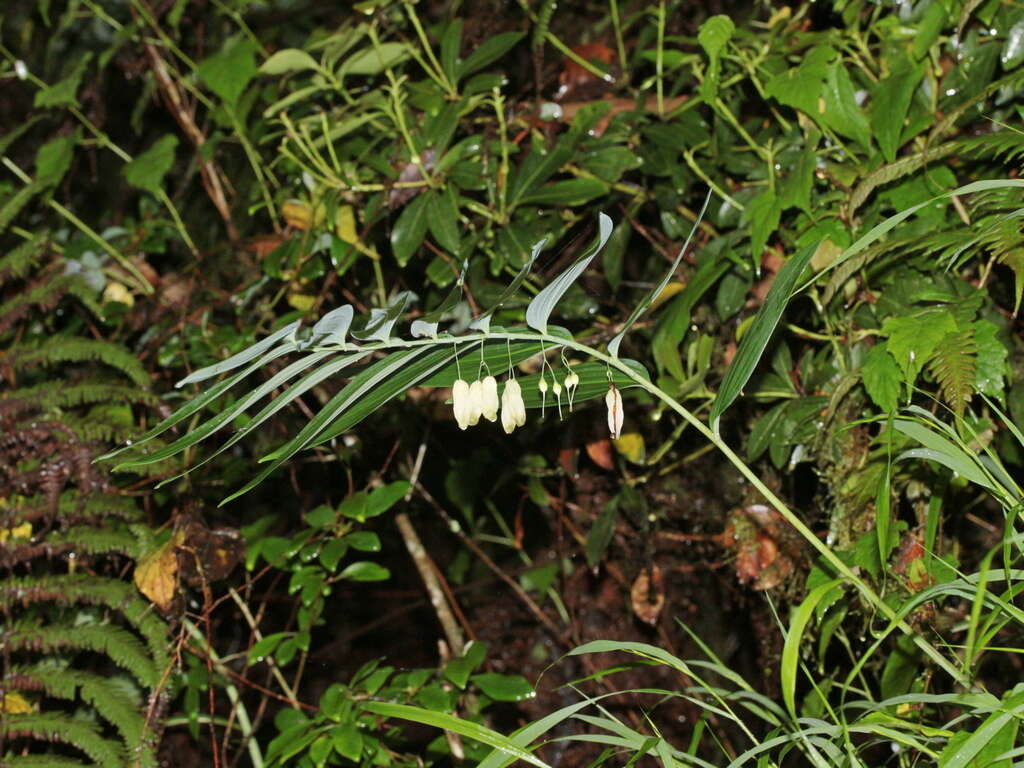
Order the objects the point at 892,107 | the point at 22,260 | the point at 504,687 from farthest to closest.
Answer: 1. the point at 22,260
2. the point at 504,687
3. the point at 892,107

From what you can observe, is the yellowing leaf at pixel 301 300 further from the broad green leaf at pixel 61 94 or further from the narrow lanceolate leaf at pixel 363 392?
the narrow lanceolate leaf at pixel 363 392

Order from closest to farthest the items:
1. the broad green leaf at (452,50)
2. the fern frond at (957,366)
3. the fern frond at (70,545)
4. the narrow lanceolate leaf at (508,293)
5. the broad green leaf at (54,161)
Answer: the narrow lanceolate leaf at (508,293) → the fern frond at (957,366) → the fern frond at (70,545) → the broad green leaf at (452,50) → the broad green leaf at (54,161)

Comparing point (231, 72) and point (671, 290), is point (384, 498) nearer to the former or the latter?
point (671, 290)

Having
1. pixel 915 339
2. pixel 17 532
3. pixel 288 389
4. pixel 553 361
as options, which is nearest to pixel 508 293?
pixel 288 389

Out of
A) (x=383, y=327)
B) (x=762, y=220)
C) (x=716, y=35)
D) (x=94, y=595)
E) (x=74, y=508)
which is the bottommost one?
(x=94, y=595)

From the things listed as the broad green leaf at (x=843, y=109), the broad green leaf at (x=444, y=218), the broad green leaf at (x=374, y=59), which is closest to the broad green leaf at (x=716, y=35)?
the broad green leaf at (x=843, y=109)

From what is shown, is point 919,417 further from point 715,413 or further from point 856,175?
point 856,175

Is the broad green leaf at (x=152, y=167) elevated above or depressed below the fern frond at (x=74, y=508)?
above

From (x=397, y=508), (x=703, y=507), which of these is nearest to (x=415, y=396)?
(x=397, y=508)
